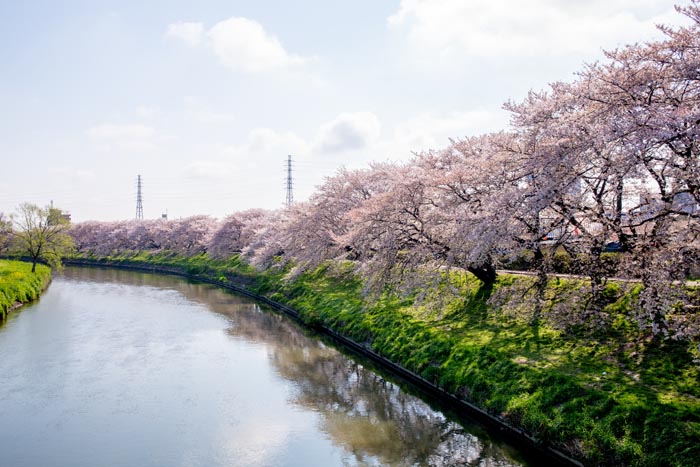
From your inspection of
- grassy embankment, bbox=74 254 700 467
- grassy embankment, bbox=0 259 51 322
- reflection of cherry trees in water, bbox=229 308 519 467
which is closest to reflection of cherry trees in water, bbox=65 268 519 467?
reflection of cherry trees in water, bbox=229 308 519 467

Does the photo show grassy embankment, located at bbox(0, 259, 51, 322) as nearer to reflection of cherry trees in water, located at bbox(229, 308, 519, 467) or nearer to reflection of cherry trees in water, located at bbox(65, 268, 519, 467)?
reflection of cherry trees in water, located at bbox(65, 268, 519, 467)

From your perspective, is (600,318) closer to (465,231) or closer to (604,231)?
(604,231)

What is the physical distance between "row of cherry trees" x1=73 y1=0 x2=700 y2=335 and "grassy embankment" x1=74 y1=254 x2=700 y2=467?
0.87 m

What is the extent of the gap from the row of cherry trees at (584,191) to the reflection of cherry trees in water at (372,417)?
15.6 feet

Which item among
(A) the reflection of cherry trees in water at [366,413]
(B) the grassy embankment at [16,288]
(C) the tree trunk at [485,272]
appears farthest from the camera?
(B) the grassy embankment at [16,288]

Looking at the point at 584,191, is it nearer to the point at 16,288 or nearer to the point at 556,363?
the point at 556,363

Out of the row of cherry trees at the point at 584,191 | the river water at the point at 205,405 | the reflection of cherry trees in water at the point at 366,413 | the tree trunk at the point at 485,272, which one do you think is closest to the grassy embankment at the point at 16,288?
the river water at the point at 205,405

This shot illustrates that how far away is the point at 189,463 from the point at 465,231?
1043cm

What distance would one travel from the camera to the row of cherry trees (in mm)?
11406

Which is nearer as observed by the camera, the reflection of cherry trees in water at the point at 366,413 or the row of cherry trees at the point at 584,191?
the row of cherry trees at the point at 584,191

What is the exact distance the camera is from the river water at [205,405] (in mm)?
12297

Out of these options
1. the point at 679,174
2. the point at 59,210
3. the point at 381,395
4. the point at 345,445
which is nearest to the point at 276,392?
the point at 381,395

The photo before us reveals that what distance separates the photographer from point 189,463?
465 inches

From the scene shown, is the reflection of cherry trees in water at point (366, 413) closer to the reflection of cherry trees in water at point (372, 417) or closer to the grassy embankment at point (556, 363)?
the reflection of cherry trees in water at point (372, 417)
